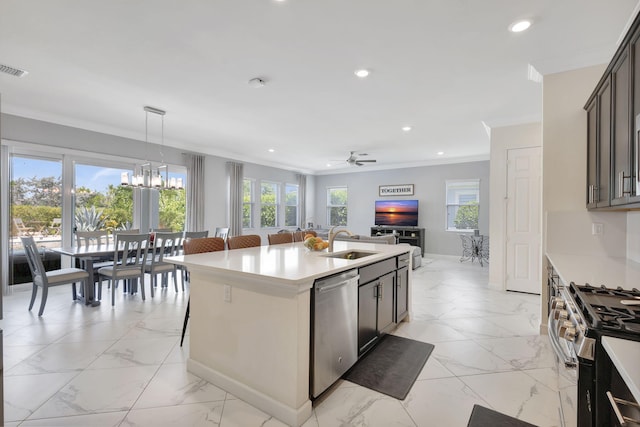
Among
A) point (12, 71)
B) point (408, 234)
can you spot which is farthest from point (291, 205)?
point (12, 71)

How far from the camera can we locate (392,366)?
2607mm

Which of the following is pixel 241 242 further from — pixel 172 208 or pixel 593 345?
pixel 172 208

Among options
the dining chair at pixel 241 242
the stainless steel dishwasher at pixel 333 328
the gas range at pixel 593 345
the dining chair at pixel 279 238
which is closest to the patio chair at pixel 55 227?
the dining chair at pixel 241 242

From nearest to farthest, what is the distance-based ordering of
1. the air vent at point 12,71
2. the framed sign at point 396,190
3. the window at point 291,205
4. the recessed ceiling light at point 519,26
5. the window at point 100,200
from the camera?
the recessed ceiling light at point 519,26, the air vent at point 12,71, the window at point 100,200, the framed sign at point 396,190, the window at point 291,205

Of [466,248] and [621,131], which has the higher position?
[621,131]

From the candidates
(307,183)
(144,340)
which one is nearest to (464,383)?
(144,340)

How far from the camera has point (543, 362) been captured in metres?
2.67

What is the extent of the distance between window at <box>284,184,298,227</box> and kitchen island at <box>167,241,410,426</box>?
7345 millimetres

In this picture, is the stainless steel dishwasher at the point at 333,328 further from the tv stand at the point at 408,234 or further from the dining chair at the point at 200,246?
the tv stand at the point at 408,234

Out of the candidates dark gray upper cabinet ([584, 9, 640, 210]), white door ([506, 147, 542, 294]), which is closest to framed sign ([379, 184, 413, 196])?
white door ([506, 147, 542, 294])

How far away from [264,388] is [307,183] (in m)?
8.92

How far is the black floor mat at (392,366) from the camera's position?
234cm

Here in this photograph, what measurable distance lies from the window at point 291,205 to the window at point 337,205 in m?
1.25

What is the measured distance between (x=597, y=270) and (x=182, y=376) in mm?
3191
